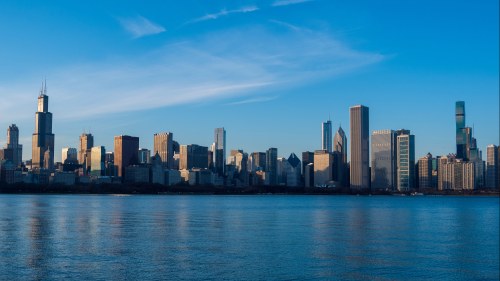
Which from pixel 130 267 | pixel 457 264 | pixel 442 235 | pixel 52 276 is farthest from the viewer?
pixel 442 235

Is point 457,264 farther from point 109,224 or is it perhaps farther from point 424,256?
point 109,224

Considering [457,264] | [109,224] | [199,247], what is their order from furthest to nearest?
[109,224], [199,247], [457,264]

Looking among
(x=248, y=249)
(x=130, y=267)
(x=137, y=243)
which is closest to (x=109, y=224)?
(x=137, y=243)

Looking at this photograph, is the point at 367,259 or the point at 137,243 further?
the point at 137,243

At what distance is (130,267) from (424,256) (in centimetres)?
2256

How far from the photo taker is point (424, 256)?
4675 cm

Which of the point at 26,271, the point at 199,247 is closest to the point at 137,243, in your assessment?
the point at 199,247

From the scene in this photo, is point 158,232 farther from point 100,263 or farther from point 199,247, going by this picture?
point 100,263

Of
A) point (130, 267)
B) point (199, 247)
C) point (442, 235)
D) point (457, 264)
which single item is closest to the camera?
point (130, 267)

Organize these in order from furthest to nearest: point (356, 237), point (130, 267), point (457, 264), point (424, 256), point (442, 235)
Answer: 1. point (442, 235)
2. point (356, 237)
3. point (424, 256)
4. point (457, 264)
5. point (130, 267)

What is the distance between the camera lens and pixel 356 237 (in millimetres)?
60406

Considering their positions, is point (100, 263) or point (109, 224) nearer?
point (100, 263)

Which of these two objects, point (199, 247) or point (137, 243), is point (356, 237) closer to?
point (199, 247)

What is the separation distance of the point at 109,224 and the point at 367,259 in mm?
39721
